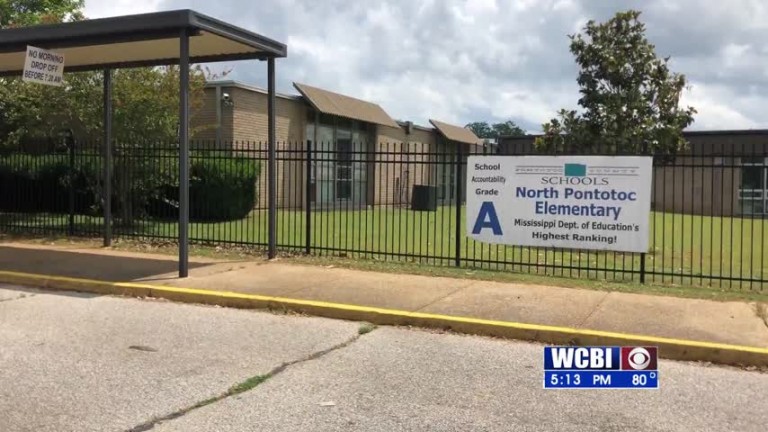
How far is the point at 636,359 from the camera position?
5.69 m

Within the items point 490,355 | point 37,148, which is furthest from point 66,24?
point 490,355

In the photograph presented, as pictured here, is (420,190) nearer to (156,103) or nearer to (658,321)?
(156,103)

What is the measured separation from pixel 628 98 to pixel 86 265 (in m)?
11.5

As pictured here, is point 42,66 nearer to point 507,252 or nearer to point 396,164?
point 507,252

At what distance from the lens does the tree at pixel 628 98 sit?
1566 centimetres

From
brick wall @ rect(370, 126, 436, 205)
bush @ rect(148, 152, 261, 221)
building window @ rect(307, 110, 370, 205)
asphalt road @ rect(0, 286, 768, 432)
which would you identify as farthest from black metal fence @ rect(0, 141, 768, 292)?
brick wall @ rect(370, 126, 436, 205)

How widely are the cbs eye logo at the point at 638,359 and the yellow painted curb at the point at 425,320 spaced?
3.76 ft

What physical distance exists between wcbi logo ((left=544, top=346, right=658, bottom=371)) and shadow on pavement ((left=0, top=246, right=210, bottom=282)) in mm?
6212

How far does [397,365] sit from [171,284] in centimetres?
444

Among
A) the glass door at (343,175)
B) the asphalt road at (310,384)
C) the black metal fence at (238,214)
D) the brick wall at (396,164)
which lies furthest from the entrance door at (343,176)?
the asphalt road at (310,384)

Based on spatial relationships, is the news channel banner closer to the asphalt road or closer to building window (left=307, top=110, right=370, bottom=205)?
the asphalt road

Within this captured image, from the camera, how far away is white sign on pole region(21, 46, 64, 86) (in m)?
10.9

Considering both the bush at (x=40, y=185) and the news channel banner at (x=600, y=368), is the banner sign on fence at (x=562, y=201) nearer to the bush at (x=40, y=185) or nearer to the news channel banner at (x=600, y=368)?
the news channel banner at (x=600, y=368)

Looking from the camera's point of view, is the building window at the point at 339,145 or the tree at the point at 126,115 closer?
the tree at the point at 126,115
